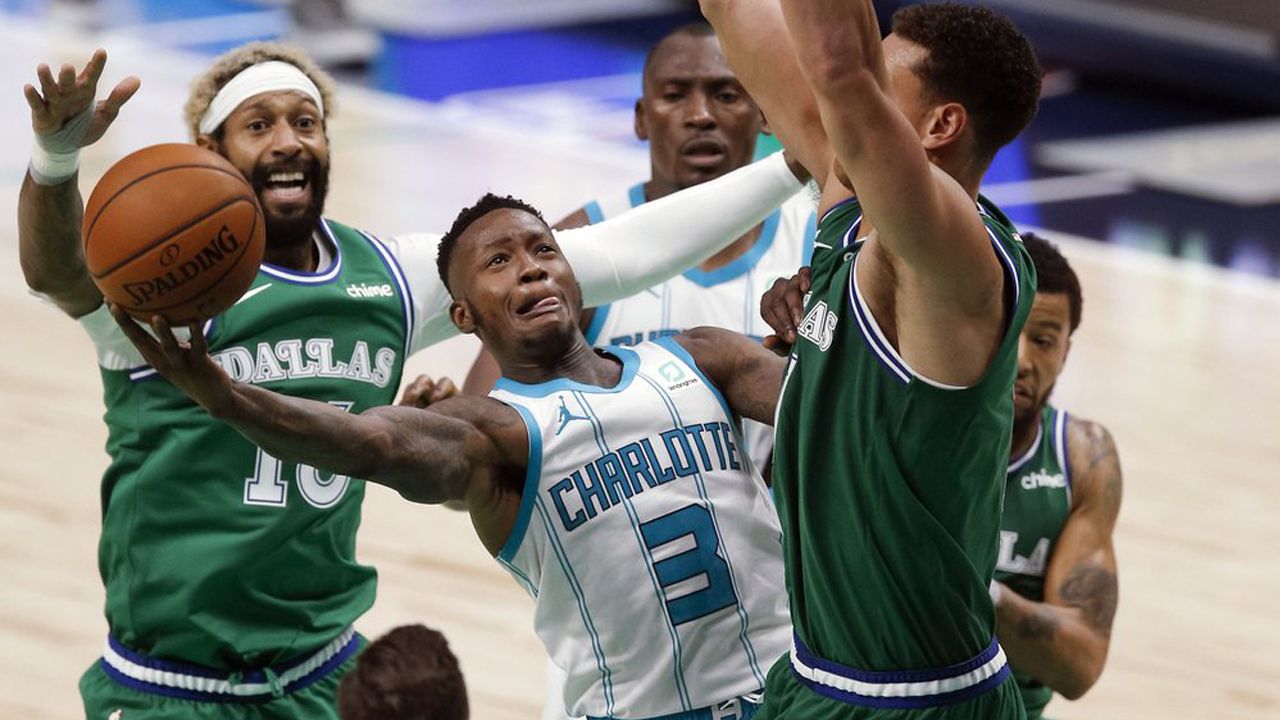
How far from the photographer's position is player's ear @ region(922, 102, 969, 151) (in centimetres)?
343

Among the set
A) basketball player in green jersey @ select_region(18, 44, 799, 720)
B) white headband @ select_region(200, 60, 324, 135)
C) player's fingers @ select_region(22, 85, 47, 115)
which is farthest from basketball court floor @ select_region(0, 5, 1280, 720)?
player's fingers @ select_region(22, 85, 47, 115)

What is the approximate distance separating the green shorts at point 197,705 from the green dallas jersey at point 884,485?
1536 mm

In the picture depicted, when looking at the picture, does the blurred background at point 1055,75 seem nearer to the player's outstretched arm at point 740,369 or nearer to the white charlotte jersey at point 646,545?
the player's outstretched arm at point 740,369

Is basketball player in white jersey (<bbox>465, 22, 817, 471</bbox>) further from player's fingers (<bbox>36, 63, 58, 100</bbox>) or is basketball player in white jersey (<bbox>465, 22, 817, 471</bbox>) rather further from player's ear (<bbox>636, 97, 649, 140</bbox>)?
player's fingers (<bbox>36, 63, 58, 100</bbox>)

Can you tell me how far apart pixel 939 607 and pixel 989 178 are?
33.9 feet

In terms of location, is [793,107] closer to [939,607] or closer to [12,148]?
[939,607]

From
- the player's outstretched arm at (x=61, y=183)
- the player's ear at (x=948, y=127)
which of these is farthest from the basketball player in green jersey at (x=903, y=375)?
the player's outstretched arm at (x=61, y=183)

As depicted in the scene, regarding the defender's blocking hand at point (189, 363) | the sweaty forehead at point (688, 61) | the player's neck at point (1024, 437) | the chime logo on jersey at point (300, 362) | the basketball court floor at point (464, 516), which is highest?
the sweaty forehead at point (688, 61)

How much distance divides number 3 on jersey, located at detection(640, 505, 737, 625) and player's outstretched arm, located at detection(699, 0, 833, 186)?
74 cm

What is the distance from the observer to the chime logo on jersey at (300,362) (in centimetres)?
456

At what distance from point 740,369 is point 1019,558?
113cm

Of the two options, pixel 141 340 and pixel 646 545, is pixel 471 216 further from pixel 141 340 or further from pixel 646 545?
pixel 141 340

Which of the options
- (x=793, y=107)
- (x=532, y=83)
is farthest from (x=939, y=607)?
(x=532, y=83)

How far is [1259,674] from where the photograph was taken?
7238 millimetres
